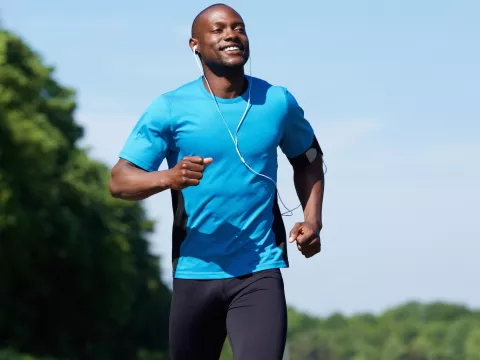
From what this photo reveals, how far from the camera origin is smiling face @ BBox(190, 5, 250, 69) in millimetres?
6953

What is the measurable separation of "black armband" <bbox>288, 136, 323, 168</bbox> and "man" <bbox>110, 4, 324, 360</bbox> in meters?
0.32

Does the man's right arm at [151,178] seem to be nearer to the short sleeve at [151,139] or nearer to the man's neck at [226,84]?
the short sleeve at [151,139]

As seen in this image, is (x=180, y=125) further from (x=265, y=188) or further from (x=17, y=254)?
(x=17, y=254)

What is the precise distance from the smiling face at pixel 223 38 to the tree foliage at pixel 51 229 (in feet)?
117

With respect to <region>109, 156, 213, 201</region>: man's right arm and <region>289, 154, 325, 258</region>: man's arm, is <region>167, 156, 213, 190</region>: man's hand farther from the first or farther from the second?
<region>289, 154, 325, 258</region>: man's arm

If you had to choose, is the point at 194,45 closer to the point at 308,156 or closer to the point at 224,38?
the point at 224,38

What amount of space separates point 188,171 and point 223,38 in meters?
0.87

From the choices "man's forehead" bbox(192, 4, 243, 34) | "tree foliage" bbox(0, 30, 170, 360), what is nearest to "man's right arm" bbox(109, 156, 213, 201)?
"man's forehead" bbox(192, 4, 243, 34)

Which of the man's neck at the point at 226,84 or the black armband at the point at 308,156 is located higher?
the man's neck at the point at 226,84

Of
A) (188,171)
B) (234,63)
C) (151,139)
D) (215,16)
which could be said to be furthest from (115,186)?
(215,16)

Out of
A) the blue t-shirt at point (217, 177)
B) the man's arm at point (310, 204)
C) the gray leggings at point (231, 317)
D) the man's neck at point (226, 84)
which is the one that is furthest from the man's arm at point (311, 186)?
the man's neck at point (226, 84)

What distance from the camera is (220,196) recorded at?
6977 mm

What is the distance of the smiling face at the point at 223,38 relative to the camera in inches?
274

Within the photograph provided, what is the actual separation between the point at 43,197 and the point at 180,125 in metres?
41.3
